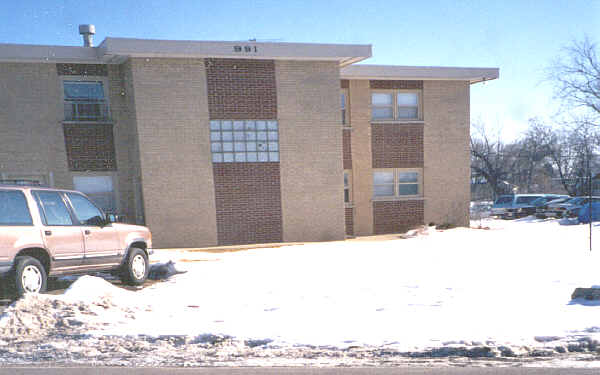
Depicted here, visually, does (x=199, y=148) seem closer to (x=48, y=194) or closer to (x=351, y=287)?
(x=48, y=194)

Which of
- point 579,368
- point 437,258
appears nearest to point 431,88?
point 437,258

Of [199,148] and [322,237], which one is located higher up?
[199,148]

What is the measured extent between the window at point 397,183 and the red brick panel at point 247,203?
532cm

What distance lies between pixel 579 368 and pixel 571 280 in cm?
419

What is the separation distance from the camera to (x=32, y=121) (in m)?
14.9

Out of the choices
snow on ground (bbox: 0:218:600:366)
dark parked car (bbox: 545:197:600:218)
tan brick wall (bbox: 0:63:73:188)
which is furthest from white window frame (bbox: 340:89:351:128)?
dark parked car (bbox: 545:197:600:218)

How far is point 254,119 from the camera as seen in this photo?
15492 millimetres

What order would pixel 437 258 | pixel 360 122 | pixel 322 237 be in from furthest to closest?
pixel 360 122, pixel 322 237, pixel 437 258

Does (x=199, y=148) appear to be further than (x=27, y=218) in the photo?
Yes

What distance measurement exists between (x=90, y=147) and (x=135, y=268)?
25.1ft

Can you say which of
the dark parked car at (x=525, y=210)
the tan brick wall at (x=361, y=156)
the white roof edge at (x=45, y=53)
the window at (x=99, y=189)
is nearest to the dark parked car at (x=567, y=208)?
the dark parked car at (x=525, y=210)

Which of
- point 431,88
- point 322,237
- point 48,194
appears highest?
point 431,88

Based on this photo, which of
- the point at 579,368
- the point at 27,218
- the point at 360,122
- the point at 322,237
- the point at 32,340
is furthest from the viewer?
the point at 360,122

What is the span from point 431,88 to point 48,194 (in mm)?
15711
